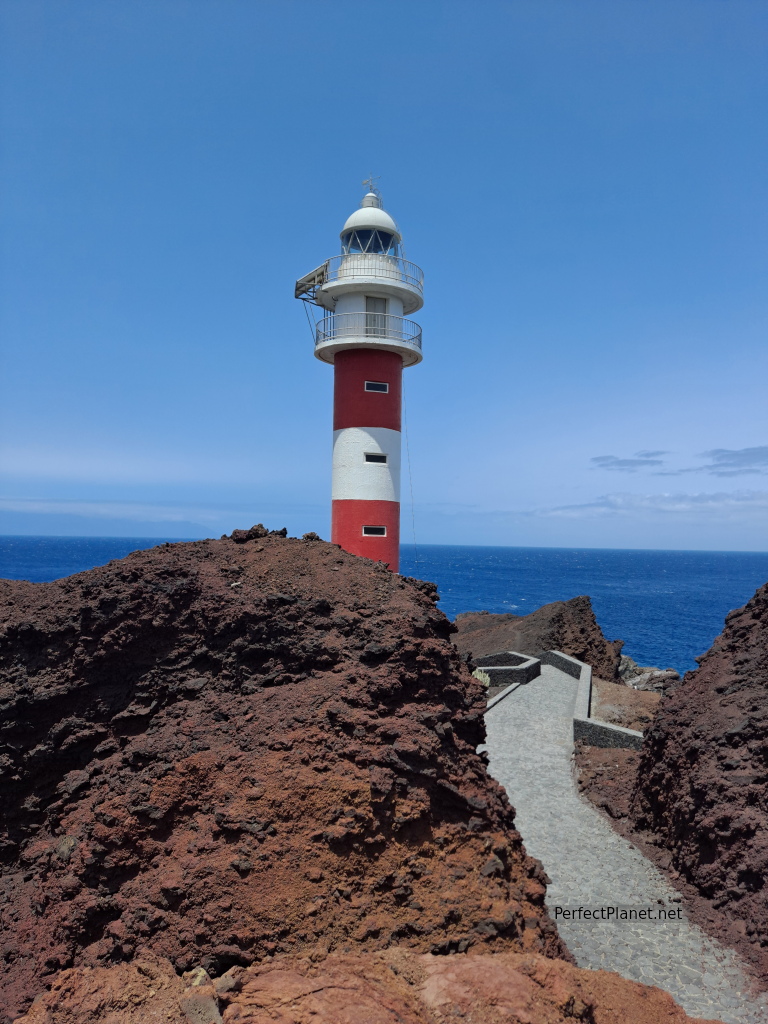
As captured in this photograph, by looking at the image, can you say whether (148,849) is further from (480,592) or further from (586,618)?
(480,592)

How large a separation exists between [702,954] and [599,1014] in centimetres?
340

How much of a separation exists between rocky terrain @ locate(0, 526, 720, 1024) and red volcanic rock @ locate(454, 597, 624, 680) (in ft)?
63.8

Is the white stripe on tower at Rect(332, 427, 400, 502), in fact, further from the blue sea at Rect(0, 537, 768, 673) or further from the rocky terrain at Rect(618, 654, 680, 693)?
the blue sea at Rect(0, 537, 768, 673)

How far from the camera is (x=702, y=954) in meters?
7.01

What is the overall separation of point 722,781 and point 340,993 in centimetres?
641

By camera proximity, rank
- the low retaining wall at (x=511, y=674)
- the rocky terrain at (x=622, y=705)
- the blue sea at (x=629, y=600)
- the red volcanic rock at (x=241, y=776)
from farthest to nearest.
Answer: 1. the blue sea at (x=629, y=600)
2. the low retaining wall at (x=511, y=674)
3. the rocky terrain at (x=622, y=705)
4. the red volcanic rock at (x=241, y=776)

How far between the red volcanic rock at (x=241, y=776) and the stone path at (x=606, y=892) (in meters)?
2.03

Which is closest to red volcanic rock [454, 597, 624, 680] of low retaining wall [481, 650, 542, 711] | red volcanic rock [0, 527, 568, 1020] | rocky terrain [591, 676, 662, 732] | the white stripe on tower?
low retaining wall [481, 650, 542, 711]

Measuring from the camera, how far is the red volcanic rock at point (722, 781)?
24.7 ft

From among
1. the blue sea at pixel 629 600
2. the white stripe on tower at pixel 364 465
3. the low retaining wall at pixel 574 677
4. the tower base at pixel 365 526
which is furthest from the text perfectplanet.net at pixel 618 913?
the blue sea at pixel 629 600

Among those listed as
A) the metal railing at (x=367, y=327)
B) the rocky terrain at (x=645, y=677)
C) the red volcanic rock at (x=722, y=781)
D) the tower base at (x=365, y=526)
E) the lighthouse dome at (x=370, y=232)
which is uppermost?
the lighthouse dome at (x=370, y=232)

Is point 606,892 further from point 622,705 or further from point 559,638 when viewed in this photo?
point 559,638

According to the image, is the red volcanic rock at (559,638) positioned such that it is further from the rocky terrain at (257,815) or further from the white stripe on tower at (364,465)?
the rocky terrain at (257,815)

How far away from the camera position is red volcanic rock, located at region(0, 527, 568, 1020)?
15.7ft
